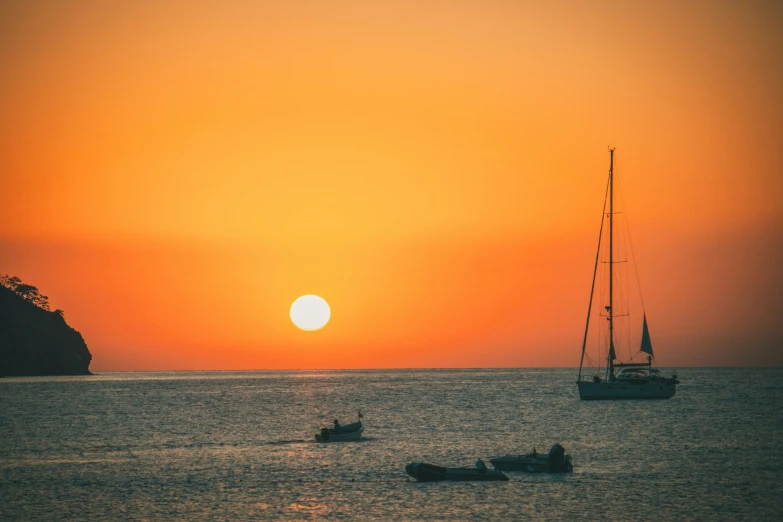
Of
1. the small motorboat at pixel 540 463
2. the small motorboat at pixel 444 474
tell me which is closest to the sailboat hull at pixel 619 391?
the small motorboat at pixel 540 463

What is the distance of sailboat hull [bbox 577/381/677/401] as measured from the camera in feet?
379

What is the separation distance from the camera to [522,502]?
Result: 49.4 meters

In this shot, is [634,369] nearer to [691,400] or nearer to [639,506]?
[691,400]

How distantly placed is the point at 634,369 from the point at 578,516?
76792 millimetres

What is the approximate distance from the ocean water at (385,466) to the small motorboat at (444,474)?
2.50 ft

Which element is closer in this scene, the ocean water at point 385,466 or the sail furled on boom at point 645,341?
the ocean water at point 385,466

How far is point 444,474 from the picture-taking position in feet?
182

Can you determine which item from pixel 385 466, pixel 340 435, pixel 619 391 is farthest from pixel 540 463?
pixel 619 391

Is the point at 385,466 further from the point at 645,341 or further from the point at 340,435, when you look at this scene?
the point at 645,341

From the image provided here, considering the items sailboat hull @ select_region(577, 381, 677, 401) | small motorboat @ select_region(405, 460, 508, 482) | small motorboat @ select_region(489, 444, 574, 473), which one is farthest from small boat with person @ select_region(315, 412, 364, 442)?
sailboat hull @ select_region(577, 381, 677, 401)

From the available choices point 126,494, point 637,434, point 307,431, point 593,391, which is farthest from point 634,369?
point 126,494

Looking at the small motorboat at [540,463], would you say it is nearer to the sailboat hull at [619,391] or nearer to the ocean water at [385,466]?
the ocean water at [385,466]

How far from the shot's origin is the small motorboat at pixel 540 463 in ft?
192

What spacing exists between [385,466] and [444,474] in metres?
9.75
